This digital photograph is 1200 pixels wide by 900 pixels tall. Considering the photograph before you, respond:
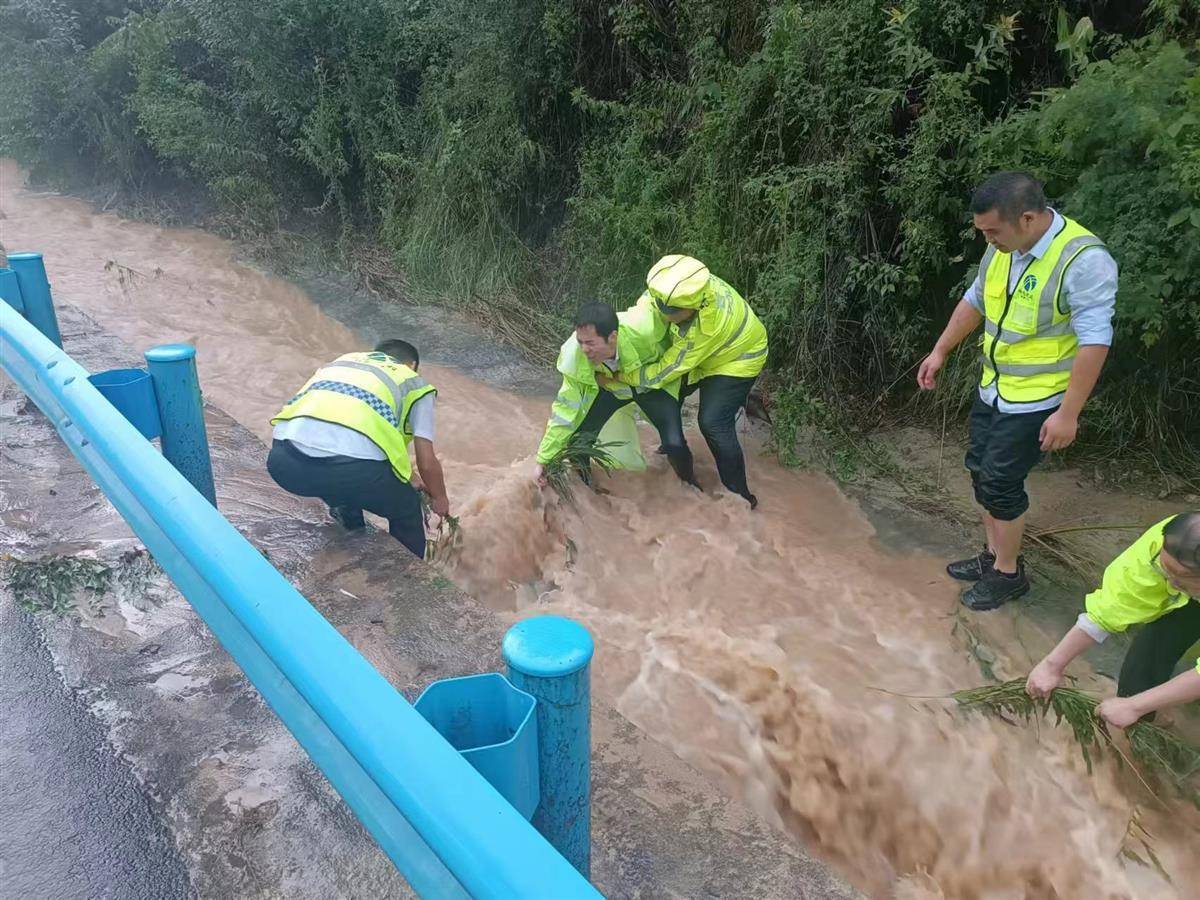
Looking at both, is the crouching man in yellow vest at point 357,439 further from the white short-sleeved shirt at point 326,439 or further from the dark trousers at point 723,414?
the dark trousers at point 723,414

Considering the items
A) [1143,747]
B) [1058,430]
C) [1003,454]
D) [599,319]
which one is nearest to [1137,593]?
[1143,747]

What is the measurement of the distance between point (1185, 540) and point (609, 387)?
296cm

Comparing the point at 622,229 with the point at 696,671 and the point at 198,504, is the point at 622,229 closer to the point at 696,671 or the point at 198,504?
the point at 696,671

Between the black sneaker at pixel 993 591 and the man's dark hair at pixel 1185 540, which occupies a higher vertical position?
the man's dark hair at pixel 1185 540

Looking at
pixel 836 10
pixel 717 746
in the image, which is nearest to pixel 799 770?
pixel 717 746

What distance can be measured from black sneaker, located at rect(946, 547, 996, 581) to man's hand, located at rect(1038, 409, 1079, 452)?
2.91 ft

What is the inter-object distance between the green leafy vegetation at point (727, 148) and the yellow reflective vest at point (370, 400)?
273 cm

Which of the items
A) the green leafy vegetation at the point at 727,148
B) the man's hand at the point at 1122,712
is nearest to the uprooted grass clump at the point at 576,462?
the green leafy vegetation at the point at 727,148

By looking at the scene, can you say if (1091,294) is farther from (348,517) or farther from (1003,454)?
(348,517)

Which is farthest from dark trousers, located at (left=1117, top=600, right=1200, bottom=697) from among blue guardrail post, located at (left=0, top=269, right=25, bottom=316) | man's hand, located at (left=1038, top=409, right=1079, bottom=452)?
blue guardrail post, located at (left=0, top=269, right=25, bottom=316)

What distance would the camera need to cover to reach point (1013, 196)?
345cm

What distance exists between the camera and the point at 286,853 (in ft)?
6.61

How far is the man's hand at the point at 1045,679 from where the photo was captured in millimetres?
3057

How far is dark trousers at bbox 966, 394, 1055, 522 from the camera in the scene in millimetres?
3779
